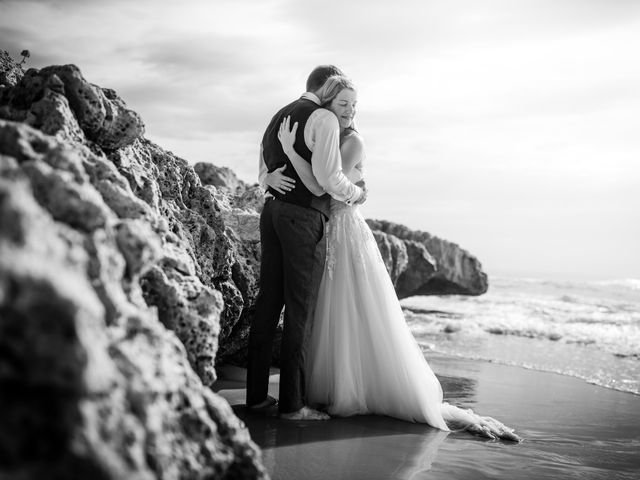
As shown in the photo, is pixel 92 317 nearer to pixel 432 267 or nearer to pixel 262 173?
pixel 262 173

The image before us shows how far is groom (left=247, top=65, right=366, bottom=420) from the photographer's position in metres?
4.41

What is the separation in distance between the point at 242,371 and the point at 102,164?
362 cm

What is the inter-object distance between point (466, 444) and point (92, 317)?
10.3 ft

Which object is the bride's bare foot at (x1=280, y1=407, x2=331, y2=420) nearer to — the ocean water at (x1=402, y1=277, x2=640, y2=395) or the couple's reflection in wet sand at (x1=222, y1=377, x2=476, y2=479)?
the couple's reflection in wet sand at (x1=222, y1=377, x2=476, y2=479)

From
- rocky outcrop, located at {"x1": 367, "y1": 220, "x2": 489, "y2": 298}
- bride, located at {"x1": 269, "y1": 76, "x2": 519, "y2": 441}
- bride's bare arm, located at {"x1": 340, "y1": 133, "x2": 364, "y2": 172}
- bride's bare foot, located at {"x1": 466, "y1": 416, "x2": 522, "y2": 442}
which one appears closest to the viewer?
bride's bare foot, located at {"x1": 466, "y1": 416, "x2": 522, "y2": 442}

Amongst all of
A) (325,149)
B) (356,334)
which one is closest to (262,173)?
(325,149)

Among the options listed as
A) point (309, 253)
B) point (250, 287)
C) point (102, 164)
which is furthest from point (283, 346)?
point (102, 164)

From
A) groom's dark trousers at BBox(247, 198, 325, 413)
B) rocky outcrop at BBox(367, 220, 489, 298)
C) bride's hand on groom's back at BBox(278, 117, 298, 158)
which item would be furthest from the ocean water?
bride's hand on groom's back at BBox(278, 117, 298, 158)

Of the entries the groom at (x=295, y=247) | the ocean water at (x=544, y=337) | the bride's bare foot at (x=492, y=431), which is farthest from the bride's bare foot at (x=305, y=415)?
the ocean water at (x=544, y=337)

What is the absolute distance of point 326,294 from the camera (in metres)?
4.81

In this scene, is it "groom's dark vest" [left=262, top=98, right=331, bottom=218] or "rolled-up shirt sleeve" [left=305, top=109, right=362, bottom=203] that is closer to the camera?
"rolled-up shirt sleeve" [left=305, top=109, right=362, bottom=203]

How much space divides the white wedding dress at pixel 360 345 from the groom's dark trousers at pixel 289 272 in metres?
0.21

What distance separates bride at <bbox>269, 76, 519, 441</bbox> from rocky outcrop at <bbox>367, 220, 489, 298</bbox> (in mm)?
7320

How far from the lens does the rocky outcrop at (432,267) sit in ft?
43.3
